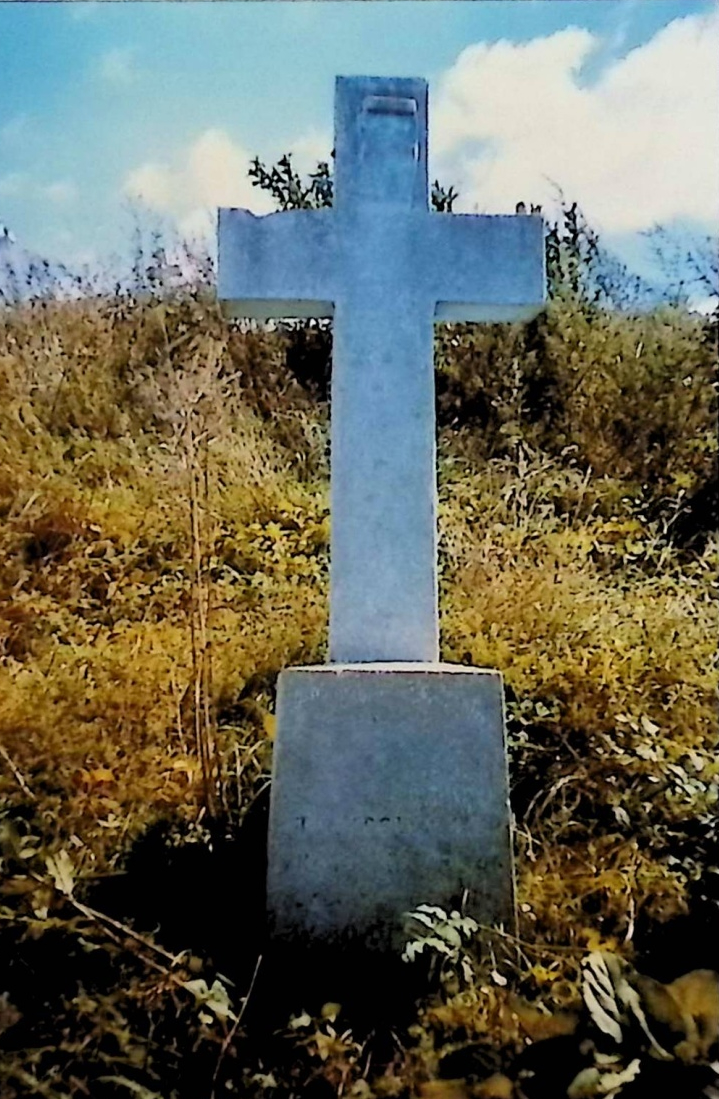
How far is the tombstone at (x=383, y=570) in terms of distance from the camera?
2.59m

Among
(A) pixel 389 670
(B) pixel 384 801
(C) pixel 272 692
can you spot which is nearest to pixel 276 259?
(A) pixel 389 670

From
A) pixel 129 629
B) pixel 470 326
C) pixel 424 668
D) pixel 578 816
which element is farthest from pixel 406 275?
pixel 470 326

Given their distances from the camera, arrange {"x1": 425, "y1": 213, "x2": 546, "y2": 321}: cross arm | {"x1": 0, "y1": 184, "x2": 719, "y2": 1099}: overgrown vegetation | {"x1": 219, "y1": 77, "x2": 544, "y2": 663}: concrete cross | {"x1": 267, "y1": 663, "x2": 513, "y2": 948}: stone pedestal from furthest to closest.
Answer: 1. {"x1": 425, "y1": 213, "x2": 546, "y2": 321}: cross arm
2. {"x1": 219, "y1": 77, "x2": 544, "y2": 663}: concrete cross
3. {"x1": 267, "y1": 663, "x2": 513, "y2": 948}: stone pedestal
4. {"x1": 0, "y1": 184, "x2": 719, "y2": 1099}: overgrown vegetation

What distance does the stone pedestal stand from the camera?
2576 millimetres

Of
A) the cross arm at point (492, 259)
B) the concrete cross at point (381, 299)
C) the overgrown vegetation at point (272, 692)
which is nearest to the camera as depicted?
the overgrown vegetation at point (272, 692)

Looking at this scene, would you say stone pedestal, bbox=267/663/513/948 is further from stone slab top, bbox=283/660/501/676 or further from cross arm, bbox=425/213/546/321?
cross arm, bbox=425/213/546/321

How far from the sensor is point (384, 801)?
261cm

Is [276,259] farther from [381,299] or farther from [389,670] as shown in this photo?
[389,670]

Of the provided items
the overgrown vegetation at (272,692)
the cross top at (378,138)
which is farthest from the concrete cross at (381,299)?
the overgrown vegetation at (272,692)

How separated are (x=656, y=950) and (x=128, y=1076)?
1179mm

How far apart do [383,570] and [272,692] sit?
1.09 m

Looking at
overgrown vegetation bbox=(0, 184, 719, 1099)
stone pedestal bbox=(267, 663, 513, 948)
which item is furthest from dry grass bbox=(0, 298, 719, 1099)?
stone pedestal bbox=(267, 663, 513, 948)

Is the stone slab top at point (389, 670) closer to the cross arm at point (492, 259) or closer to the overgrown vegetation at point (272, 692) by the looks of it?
the overgrown vegetation at point (272, 692)

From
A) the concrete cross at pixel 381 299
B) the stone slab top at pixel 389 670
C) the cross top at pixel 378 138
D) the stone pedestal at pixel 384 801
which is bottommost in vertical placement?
the stone pedestal at pixel 384 801
